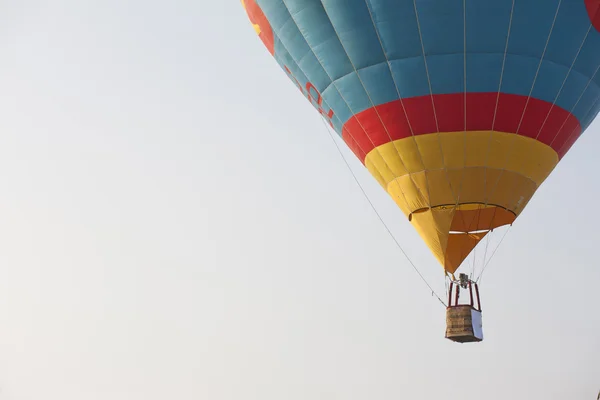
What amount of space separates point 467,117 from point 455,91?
1.25ft

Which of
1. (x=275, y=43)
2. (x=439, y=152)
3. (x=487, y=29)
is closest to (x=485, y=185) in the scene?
(x=439, y=152)

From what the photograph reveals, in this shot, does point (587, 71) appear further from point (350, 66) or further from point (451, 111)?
point (350, 66)

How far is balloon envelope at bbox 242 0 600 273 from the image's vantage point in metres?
15.6

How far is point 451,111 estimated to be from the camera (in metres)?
15.9

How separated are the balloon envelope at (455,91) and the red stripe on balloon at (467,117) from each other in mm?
13

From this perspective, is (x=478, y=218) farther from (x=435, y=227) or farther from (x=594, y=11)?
(x=594, y=11)

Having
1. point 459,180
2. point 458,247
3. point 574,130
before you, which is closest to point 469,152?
point 459,180

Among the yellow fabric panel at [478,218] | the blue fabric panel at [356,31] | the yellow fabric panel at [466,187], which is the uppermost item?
the blue fabric panel at [356,31]

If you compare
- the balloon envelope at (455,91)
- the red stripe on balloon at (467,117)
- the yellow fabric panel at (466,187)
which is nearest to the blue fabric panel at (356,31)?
the balloon envelope at (455,91)

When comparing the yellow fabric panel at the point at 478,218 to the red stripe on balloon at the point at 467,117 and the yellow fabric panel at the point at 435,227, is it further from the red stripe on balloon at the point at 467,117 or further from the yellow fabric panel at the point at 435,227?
the red stripe on balloon at the point at 467,117

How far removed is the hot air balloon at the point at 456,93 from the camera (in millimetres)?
15641

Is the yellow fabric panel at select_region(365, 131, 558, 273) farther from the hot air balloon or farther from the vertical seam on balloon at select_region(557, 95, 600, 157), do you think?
the vertical seam on balloon at select_region(557, 95, 600, 157)

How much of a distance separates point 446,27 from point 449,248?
302cm

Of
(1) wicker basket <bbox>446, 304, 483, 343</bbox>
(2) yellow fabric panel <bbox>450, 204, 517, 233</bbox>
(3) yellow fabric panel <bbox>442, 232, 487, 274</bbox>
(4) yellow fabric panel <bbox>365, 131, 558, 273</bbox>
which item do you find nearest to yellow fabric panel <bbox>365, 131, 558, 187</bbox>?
(4) yellow fabric panel <bbox>365, 131, 558, 273</bbox>
